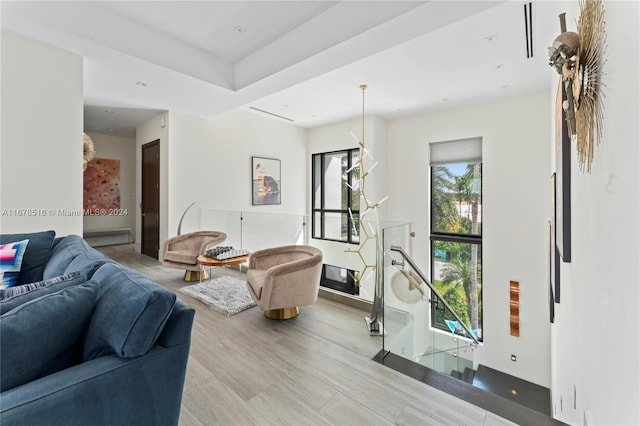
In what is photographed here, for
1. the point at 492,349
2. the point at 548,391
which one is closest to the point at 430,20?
the point at 492,349

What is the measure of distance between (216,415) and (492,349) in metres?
4.60

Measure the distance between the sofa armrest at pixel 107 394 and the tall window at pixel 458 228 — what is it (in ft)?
14.6

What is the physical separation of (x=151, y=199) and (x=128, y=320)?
5396 millimetres

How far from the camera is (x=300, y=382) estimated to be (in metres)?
1.96

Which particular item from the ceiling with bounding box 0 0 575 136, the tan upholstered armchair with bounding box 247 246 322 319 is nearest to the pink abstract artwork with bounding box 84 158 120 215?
the ceiling with bounding box 0 0 575 136

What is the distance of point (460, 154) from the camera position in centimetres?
508

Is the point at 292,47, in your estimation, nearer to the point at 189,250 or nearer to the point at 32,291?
the point at 32,291

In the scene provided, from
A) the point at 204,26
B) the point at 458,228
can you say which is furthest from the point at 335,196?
the point at 204,26

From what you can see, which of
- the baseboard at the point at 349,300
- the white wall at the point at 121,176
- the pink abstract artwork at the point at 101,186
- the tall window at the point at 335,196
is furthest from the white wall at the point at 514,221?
the pink abstract artwork at the point at 101,186

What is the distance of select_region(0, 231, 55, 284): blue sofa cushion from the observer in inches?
78.0

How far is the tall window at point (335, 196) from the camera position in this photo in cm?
628

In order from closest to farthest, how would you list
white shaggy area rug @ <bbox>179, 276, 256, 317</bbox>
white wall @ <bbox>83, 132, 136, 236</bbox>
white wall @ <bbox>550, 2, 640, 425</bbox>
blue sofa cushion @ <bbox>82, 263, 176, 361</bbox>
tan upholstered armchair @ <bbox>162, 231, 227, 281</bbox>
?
white wall @ <bbox>550, 2, 640, 425</bbox>
blue sofa cushion @ <bbox>82, 263, 176, 361</bbox>
white shaggy area rug @ <bbox>179, 276, 256, 317</bbox>
tan upholstered armchair @ <bbox>162, 231, 227, 281</bbox>
white wall @ <bbox>83, 132, 136, 236</bbox>

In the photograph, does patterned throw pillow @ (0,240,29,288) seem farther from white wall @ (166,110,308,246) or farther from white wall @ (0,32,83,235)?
white wall @ (166,110,308,246)

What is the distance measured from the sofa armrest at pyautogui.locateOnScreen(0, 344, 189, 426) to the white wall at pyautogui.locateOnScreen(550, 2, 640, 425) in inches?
54.7
